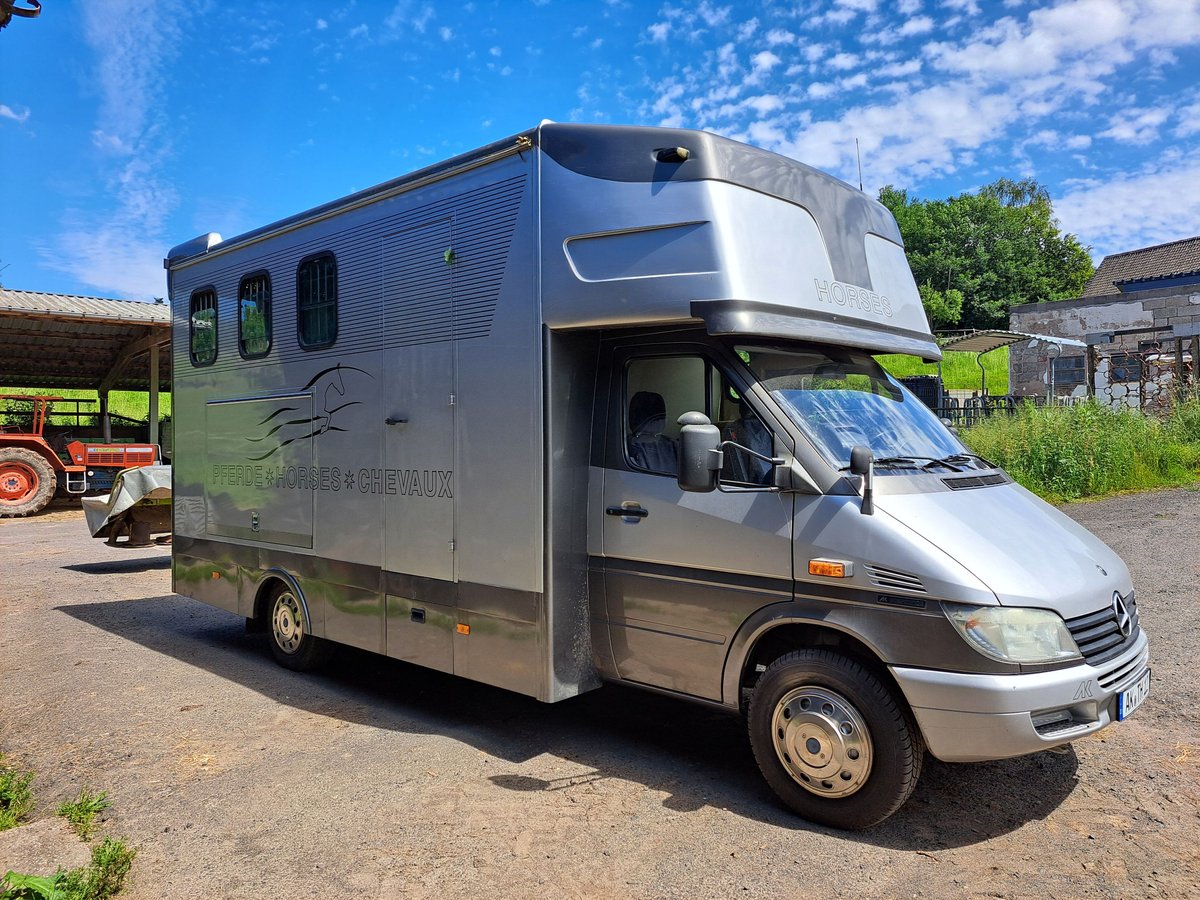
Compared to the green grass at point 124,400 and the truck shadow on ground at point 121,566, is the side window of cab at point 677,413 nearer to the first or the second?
the truck shadow on ground at point 121,566

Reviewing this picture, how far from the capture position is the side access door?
4.39m

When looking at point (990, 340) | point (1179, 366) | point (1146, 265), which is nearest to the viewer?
point (1179, 366)

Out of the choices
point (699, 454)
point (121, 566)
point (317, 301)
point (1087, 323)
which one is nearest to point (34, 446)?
point (121, 566)

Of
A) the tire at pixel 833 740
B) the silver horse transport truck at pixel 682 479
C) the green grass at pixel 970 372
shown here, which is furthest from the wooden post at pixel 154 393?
the green grass at pixel 970 372

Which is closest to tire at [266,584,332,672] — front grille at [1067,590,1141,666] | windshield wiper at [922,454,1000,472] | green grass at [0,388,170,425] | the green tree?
windshield wiper at [922,454,1000,472]

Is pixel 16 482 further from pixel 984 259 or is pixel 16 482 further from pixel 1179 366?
pixel 984 259

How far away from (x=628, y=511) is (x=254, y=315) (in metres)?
4.07

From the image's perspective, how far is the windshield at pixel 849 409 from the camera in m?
4.44

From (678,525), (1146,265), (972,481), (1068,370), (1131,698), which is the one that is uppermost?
(1146,265)

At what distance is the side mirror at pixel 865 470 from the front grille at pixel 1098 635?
962mm

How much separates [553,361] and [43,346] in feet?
69.4

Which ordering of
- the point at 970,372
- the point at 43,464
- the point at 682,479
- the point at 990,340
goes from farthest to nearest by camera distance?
the point at 970,372, the point at 990,340, the point at 43,464, the point at 682,479

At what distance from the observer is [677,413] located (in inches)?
191

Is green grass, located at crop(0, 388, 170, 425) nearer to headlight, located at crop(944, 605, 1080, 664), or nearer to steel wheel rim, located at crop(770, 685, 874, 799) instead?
steel wheel rim, located at crop(770, 685, 874, 799)
